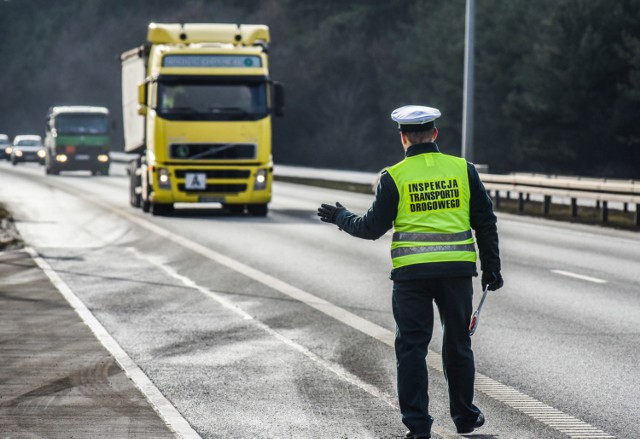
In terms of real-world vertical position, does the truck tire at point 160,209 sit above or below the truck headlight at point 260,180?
below

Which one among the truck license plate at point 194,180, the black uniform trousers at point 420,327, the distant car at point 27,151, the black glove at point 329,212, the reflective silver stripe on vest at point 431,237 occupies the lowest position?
the distant car at point 27,151

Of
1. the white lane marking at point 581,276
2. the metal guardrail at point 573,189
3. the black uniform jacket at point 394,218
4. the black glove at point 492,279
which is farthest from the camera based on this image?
the metal guardrail at point 573,189

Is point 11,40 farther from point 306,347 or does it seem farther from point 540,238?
point 306,347

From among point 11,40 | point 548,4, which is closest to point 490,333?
point 548,4

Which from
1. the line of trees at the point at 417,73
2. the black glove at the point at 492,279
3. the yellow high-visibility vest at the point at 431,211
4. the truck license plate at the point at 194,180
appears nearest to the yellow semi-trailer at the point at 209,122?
the truck license plate at the point at 194,180

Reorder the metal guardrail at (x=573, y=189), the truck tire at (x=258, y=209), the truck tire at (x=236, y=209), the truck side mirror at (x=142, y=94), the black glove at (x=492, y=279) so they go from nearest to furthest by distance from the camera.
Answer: the black glove at (x=492, y=279) < the metal guardrail at (x=573, y=189) < the truck side mirror at (x=142, y=94) < the truck tire at (x=258, y=209) < the truck tire at (x=236, y=209)

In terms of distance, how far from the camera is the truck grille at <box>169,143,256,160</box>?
81.3 feet

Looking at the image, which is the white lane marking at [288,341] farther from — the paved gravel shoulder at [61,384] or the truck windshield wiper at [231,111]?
the truck windshield wiper at [231,111]

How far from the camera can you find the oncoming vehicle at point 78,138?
5038 cm

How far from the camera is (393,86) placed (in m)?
85.9

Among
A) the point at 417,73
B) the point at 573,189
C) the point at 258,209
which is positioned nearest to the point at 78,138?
the point at 258,209

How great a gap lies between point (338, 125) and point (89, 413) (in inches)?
3142

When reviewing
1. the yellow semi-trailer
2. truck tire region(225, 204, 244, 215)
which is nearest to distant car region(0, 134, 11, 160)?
truck tire region(225, 204, 244, 215)

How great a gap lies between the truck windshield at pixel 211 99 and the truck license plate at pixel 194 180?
106 cm
